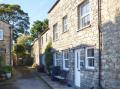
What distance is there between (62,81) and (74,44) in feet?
13.5

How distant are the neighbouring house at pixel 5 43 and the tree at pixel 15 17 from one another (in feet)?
64.3

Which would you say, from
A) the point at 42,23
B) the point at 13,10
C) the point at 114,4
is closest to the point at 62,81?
the point at 114,4

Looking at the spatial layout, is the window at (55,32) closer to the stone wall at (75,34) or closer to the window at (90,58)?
the stone wall at (75,34)

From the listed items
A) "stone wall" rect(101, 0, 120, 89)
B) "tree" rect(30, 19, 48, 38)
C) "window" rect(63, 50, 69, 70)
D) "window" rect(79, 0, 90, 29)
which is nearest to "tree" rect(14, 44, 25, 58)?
"tree" rect(30, 19, 48, 38)

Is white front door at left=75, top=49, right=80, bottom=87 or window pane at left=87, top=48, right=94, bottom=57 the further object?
white front door at left=75, top=49, right=80, bottom=87

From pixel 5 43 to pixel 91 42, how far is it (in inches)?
845

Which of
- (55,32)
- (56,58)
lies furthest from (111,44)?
(55,32)

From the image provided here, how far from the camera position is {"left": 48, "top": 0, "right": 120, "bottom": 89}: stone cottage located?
12.3 m

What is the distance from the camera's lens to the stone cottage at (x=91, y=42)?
1232 centimetres

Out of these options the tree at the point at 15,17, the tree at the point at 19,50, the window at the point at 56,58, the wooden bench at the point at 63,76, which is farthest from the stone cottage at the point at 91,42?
the tree at the point at 15,17

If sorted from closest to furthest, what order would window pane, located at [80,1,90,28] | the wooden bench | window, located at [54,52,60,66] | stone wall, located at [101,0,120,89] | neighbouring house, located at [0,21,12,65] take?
stone wall, located at [101,0,120,89] → window pane, located at [80,1,90,28] → the wooden bench → window, located at [54,52,60,66] → neighbouring house, located at [0,21,12,65]

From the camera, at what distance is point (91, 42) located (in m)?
15.1

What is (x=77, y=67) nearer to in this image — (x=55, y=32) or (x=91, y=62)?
(x=91, y=62)

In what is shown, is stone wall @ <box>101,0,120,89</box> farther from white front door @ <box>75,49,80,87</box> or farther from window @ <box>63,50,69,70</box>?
window @ <box>63,50,69,70</box>
